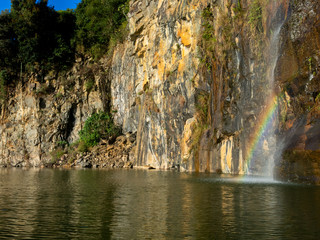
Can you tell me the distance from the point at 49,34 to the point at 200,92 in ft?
111

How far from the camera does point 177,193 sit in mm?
15773

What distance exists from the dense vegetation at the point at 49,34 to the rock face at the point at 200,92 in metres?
2.46

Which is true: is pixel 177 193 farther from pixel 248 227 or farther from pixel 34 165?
pixel 34 165

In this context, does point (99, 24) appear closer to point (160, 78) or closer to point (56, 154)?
point (56, 154)

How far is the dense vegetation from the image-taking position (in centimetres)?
5841

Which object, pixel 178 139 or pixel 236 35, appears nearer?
pixel 236 35

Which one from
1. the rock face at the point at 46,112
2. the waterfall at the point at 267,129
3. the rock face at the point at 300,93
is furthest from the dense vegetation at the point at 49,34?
the rock face at the point at 300,93

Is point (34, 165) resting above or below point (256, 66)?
below

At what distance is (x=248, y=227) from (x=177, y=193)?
695cm

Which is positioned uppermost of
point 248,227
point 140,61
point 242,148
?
point 140,61

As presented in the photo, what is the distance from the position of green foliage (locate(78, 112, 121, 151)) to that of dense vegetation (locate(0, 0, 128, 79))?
11597 millimetres

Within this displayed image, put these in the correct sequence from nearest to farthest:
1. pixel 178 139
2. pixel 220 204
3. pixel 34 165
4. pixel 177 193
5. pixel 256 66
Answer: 1. pixel 220 204
2. pixel 177 193
3. pixel 256 66
4. pixel 178 139
5. pixel 34 165

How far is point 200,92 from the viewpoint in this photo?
115 ft

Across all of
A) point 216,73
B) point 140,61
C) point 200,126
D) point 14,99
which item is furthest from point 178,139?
point 14,99
